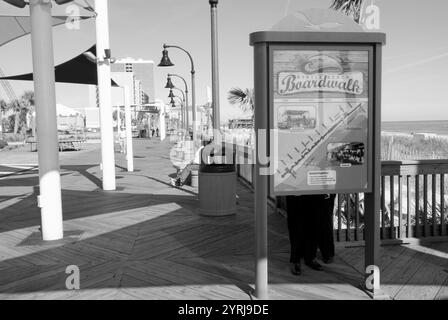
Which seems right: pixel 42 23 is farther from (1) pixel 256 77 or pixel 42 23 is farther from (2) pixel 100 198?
(2) pixel 100 198

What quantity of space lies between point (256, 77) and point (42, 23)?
318 cm

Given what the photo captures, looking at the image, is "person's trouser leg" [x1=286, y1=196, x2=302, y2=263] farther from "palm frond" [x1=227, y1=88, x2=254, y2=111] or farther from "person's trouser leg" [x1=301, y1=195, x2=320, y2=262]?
"palm frond" [x1=227, y1=88, x2=254, y2=111]

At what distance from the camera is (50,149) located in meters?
5.05

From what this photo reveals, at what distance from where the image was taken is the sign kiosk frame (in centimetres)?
317

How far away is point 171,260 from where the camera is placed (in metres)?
4.30

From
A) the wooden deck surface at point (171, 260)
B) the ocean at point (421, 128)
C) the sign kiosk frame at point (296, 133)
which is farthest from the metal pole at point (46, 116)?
the ocean at point (421, 128)

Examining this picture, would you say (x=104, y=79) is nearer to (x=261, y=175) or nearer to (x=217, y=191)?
(x=217, y=191)

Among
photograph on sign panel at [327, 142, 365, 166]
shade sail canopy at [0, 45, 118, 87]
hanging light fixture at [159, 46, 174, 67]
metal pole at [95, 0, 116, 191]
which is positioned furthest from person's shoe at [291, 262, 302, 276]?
hanging light fixture at [159, 46, 174, 67]

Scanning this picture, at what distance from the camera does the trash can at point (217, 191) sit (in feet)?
20.8

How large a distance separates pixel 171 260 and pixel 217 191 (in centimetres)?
217

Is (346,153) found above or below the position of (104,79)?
below

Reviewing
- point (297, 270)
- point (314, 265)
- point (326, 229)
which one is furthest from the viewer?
point (326, 229)

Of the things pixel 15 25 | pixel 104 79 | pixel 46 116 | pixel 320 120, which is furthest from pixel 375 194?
pixel 15 25
